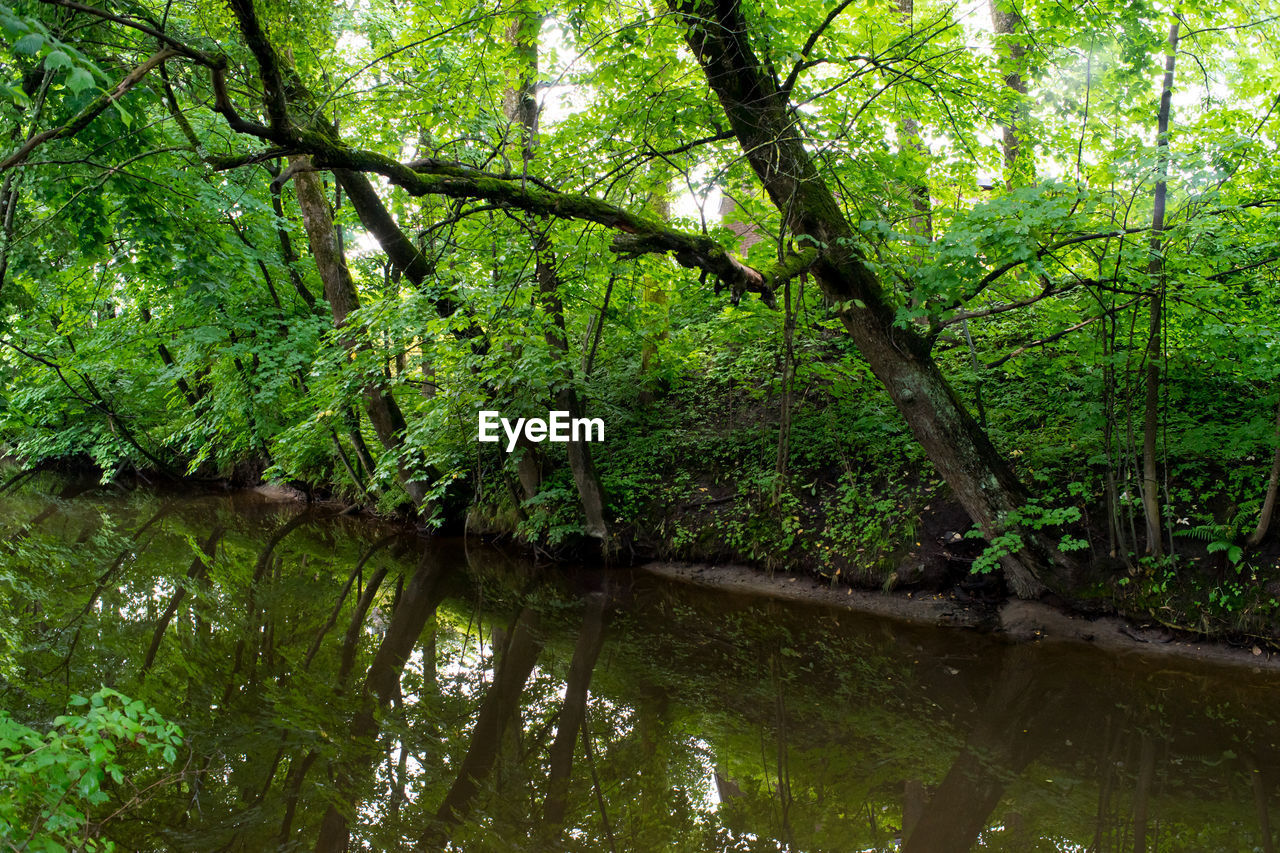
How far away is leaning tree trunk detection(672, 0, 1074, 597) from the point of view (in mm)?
5340

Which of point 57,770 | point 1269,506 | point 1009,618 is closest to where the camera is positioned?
point 57,770

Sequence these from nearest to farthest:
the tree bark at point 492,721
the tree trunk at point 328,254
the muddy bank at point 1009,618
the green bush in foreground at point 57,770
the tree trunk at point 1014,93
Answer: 1. the green bush in foreground at point 57,770
2. the tree bark at point 492,721
3. the muddy bank at point 1009,618
4. the tree trunk at point 1014,93
5. the tree trunk at point 328,254

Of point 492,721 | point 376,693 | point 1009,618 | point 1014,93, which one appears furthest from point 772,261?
point 376,693

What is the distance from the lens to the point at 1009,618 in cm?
568

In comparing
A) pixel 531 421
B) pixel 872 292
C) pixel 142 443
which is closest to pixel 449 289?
pixel 531 421

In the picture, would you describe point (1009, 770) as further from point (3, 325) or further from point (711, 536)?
point (3, 325)

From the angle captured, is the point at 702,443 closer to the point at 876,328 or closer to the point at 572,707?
the point at 876,328

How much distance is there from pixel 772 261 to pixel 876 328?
1.19 m

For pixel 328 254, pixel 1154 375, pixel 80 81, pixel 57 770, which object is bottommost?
pixel 57 770

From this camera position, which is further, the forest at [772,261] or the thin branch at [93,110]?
the forest at [772,261]

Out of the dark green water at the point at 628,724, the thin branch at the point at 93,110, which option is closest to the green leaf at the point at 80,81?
the thin branch at the point at 93,110

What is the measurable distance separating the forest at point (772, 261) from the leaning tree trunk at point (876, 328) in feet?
0.10

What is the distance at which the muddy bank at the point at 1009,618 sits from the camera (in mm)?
4910

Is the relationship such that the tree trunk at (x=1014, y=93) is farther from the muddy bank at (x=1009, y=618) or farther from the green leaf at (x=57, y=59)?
the green leaf at (x=57, y=59)
